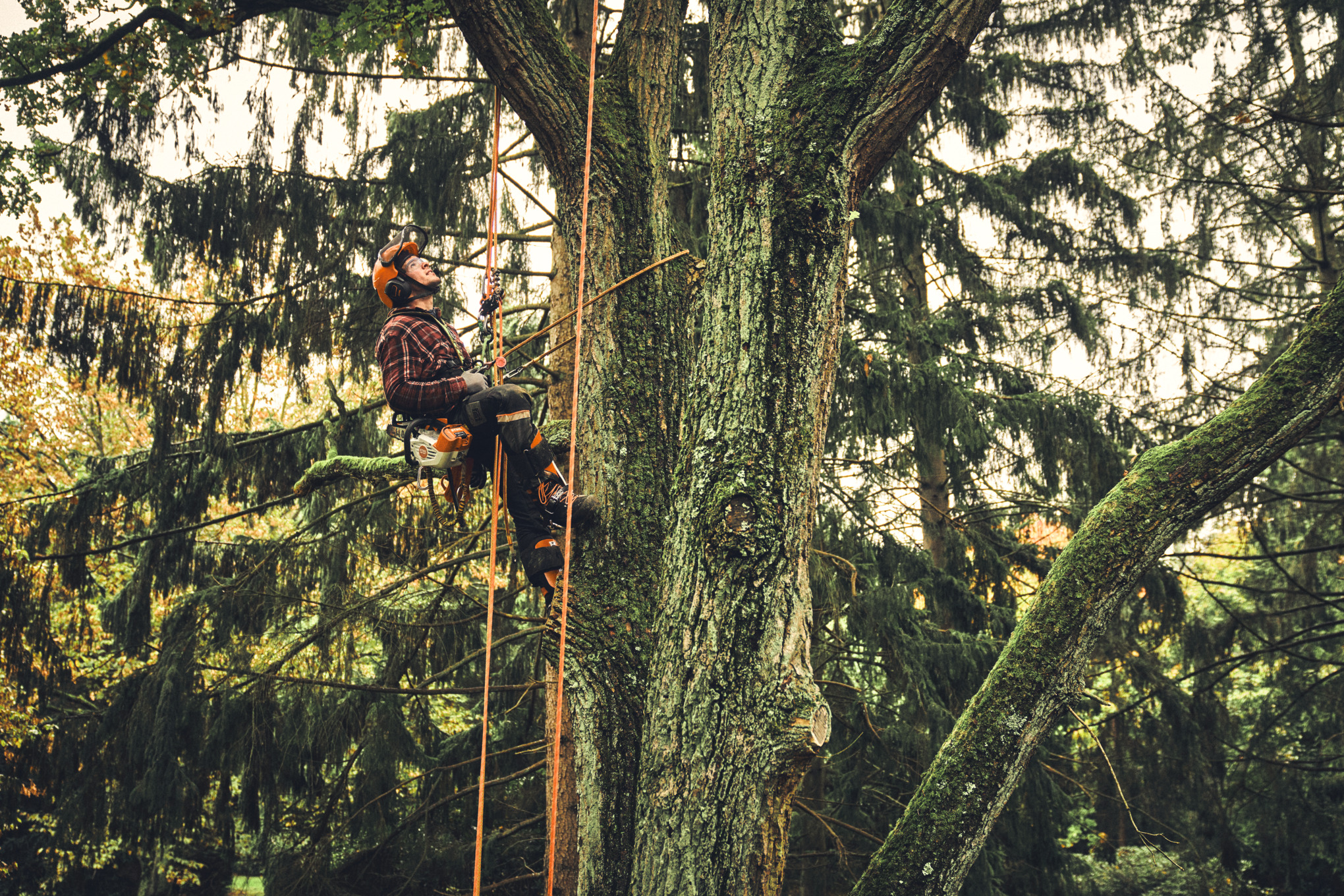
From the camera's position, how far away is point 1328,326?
9.20 feet

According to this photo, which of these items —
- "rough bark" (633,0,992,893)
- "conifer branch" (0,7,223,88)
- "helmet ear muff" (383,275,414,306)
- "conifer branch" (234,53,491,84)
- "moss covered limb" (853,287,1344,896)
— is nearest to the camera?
"rough bark" (633,0,992,893)

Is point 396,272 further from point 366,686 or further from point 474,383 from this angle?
point 366,686

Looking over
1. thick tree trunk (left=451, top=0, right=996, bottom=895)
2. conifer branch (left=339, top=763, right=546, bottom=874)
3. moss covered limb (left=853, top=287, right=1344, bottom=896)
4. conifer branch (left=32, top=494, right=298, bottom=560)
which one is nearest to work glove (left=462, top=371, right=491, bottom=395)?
thick tree trunk (left=451, top=0, right=996, bottom=895)

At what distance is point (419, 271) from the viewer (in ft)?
12.6

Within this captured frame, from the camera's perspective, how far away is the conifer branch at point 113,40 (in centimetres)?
538

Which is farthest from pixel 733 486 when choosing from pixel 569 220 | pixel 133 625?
pixel 133 625

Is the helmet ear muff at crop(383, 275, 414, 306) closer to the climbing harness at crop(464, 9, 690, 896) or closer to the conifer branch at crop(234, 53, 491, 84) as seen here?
the climbing harness at crop(464, 9, 690, 896)

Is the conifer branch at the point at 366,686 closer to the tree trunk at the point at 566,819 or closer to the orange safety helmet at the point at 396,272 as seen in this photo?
the tree trunk at the point at 566,819

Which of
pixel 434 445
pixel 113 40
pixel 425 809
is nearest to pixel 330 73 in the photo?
pixel 113 40

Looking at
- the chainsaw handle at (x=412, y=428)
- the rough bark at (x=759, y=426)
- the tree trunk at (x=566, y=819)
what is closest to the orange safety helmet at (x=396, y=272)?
the chainsaw handle at (x=412, y=428)

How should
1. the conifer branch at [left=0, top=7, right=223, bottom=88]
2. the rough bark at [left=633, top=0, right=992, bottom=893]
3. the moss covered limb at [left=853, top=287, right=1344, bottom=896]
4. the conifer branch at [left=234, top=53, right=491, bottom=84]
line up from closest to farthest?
the rough bark at [left=633, top=0, right=992, bottom=893] → the moss covered limb at [left=853, top=287, right=1344, bottom=896] → the conifer branch at [left=0, top=7, right=223, bottom=88] → the conifer branch at [left=234, top=53, right=491, bottom=84]

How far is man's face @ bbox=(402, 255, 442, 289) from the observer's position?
3.84 m

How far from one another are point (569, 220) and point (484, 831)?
5.99 meters

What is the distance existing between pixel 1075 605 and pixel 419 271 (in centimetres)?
295
